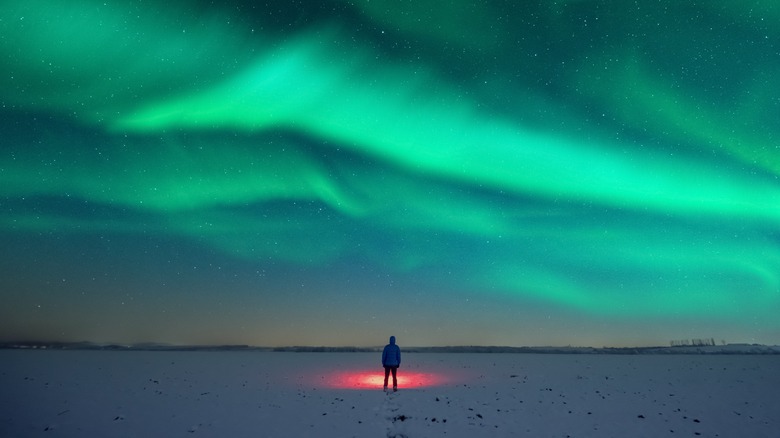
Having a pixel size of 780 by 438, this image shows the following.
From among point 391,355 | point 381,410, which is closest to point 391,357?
point 391,355

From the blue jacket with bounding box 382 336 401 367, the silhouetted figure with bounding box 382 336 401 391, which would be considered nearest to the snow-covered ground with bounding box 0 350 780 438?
the silhouetted figure with bounding box 382 336 401 391

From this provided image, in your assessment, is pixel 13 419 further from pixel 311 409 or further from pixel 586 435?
pixel 586 435

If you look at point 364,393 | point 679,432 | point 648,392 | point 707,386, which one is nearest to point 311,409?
point 364,393

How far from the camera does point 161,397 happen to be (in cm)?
1775

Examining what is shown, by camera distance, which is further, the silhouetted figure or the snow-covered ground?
the silhouetted figure

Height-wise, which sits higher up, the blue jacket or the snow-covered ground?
the blue jacket

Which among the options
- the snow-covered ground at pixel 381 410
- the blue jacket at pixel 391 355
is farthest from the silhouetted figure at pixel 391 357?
the snow-covered ground at pixel 381 410

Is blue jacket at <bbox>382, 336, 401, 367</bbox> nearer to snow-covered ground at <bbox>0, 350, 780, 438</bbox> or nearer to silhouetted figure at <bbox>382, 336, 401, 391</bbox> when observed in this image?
silhouetted figure at <bbox>382, 336, 401, 391</bbox>

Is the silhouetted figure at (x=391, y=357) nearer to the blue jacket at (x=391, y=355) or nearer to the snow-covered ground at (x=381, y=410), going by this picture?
the blue jacket at (x=391, y=355)

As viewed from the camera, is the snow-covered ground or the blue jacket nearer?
the snow-covered ground

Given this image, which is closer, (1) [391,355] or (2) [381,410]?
(2) [381,410]

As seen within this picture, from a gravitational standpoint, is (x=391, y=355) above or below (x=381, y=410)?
above

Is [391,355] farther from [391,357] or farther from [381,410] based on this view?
[381,410]

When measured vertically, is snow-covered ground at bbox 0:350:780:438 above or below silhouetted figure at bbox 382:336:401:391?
below
